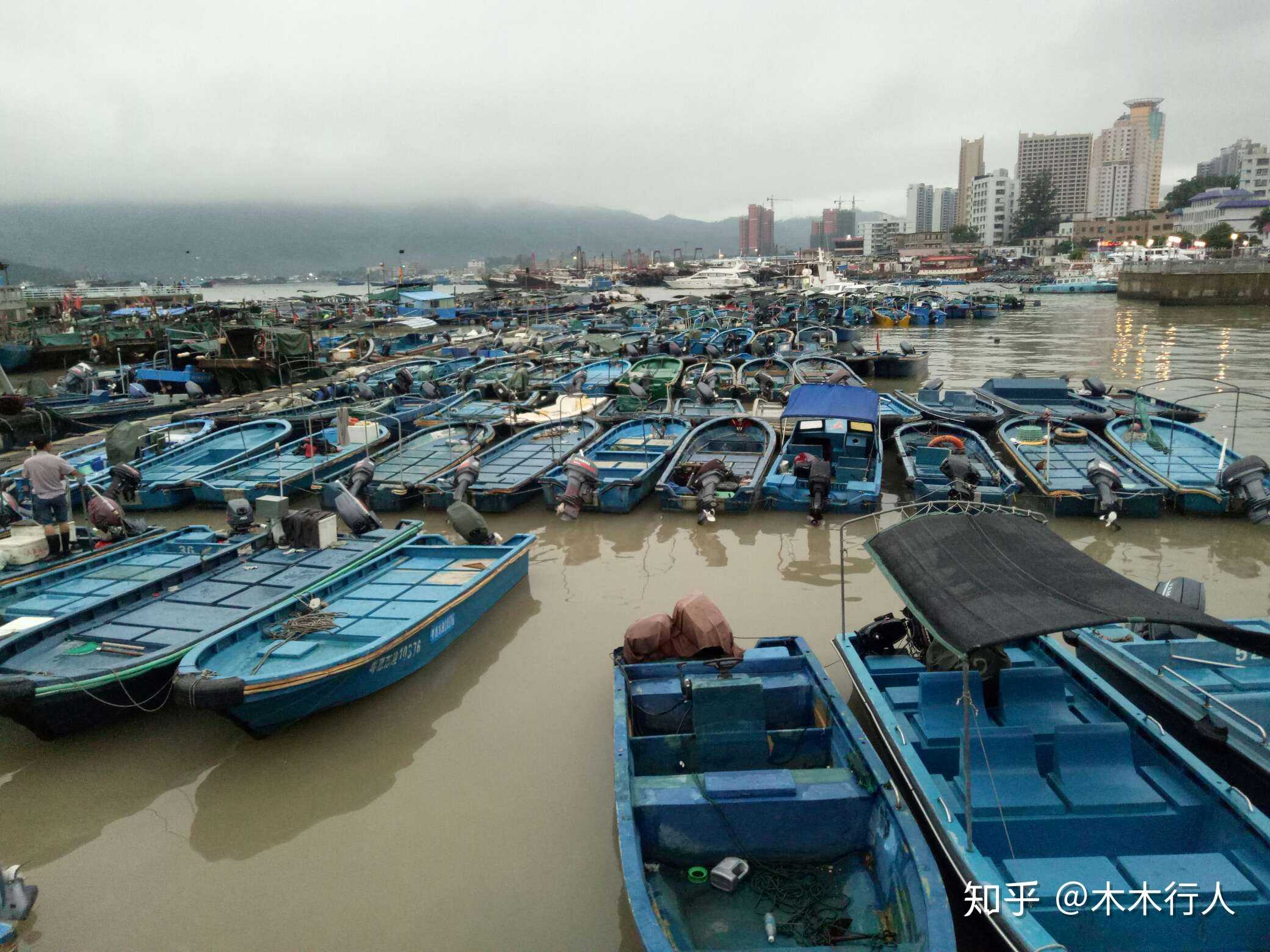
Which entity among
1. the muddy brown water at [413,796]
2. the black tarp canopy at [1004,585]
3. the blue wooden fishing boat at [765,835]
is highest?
the black tarp canopy at [1004,585]

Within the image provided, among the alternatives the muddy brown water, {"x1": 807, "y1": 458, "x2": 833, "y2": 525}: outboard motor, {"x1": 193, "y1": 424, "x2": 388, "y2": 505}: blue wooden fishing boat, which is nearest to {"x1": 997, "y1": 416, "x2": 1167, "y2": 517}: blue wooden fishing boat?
the muddy brown water

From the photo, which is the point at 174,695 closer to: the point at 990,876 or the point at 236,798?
the point at 236,798

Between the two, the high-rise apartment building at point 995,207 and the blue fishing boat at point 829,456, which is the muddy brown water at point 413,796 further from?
the high-rise apartment building at point 995,207

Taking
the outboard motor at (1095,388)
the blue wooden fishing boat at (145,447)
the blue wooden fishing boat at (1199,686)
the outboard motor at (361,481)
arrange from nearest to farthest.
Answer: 1. the blue wooden fishing boat at (1199,686)
2. the outboard motor at (361,481)
3. the blue wooden fishing boat at (145,447)
4. the outboard motor at (1095,388)

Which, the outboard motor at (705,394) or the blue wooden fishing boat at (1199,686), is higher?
the outboard motor at (705,394)

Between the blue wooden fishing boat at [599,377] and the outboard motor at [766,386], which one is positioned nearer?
the outboard motor at [766,386]

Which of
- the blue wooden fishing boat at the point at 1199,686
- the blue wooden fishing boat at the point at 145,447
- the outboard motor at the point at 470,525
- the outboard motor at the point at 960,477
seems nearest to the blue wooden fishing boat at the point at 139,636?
the outboard motor at the point at 470,525
